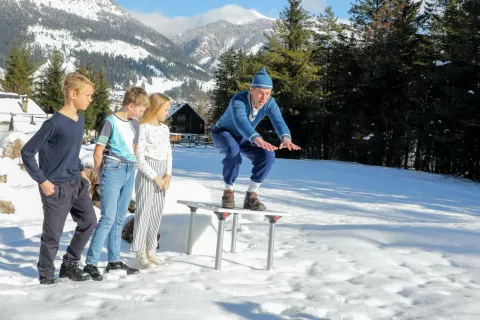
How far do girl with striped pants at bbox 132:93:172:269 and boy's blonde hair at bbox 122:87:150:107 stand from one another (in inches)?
7.5

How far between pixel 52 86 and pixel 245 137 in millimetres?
49449

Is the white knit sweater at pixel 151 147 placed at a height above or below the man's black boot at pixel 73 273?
above

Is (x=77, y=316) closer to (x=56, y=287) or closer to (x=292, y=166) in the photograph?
(x=56, y=287)

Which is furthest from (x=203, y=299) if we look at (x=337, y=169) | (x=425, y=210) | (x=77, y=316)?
(x=337, y=169)

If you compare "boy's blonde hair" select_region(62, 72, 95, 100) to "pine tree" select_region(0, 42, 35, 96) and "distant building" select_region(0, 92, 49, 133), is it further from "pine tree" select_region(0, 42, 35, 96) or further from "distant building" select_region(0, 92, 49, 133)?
"pine tree" select_region(0, 42, 35, 96)

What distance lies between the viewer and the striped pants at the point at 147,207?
4.48 m

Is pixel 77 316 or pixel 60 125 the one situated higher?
Answer: pixel 60 125

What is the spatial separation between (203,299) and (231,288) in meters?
0.45

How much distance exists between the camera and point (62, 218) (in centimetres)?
379

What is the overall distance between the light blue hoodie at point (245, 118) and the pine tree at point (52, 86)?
4681 cm

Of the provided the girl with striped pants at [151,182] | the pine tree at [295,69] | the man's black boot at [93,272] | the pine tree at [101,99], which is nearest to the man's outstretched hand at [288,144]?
the girl with striped pants at [151,182]

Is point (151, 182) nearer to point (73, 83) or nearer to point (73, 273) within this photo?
point (73, 273)

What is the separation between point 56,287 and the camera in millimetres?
3654

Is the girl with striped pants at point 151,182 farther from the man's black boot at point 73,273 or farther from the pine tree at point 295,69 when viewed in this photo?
the pine tree at point 295,69
